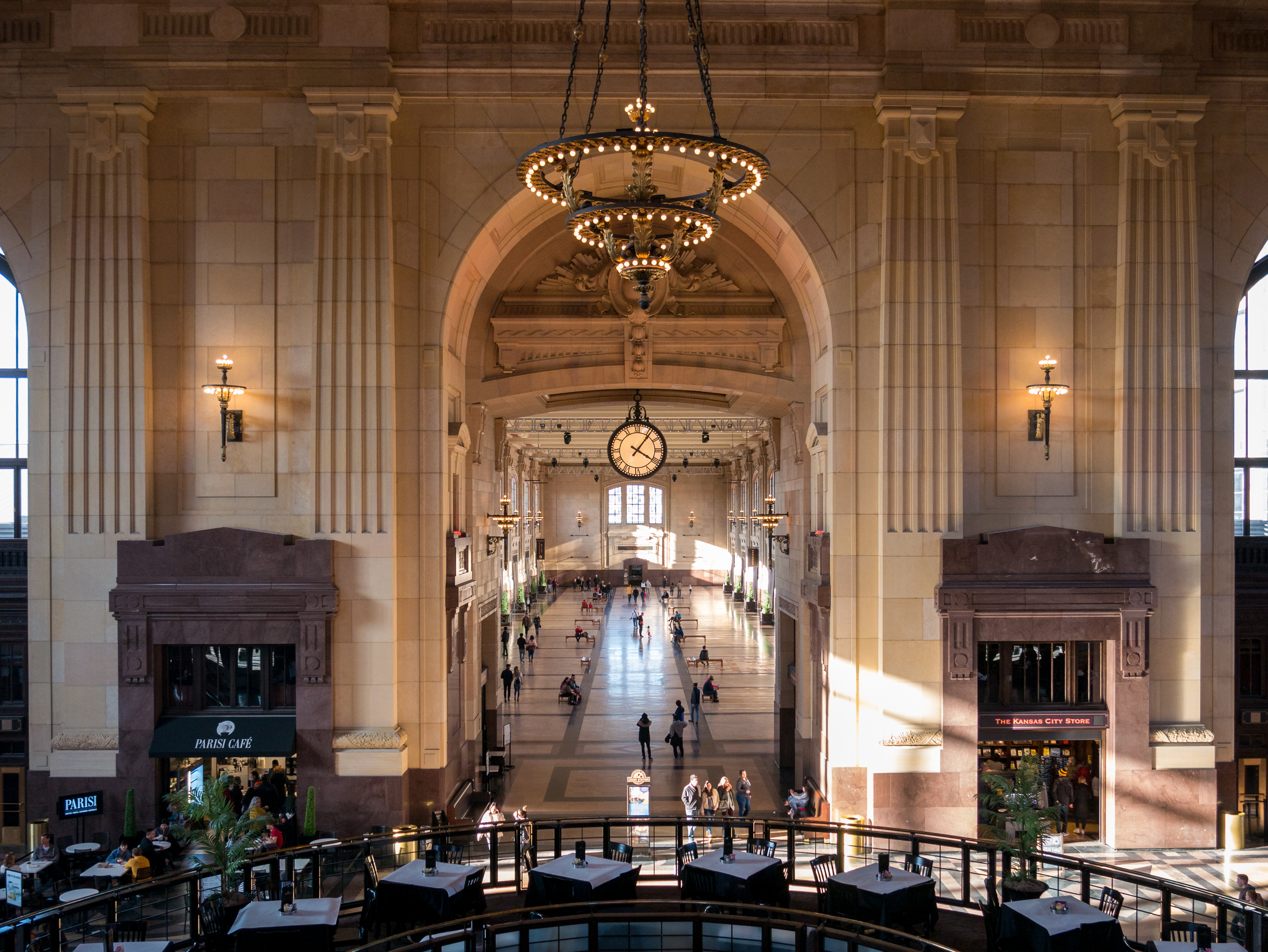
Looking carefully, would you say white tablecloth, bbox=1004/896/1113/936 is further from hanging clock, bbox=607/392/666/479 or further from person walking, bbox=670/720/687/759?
person walking, bbox=670/720/687/759

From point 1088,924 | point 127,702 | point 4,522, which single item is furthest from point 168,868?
point 1088,924

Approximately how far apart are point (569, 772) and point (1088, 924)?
44.6ft

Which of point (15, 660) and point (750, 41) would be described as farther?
point (15, 660)

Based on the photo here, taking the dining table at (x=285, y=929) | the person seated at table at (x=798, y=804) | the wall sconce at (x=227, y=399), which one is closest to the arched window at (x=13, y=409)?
the wall sconce at (x=227, y=399)

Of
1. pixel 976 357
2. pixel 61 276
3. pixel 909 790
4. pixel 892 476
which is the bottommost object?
pixel 909 790

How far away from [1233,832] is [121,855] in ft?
56.3

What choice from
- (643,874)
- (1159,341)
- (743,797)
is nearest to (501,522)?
(743,797)

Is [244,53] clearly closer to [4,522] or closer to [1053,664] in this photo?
[4,522]

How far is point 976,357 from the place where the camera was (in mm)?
15680

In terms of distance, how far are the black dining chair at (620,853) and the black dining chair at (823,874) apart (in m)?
2.41

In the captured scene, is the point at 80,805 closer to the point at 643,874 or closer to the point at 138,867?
the point at 138,867

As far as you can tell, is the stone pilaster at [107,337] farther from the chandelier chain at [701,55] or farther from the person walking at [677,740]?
the person walking at [677,740]

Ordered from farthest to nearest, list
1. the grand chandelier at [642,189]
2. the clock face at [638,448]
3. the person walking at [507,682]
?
the person walking at [507,682] → the clock face at [638,448] → the grand chandelier at [642,189]

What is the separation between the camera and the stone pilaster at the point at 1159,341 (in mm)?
15430
